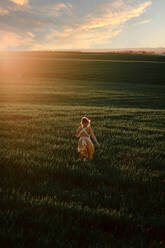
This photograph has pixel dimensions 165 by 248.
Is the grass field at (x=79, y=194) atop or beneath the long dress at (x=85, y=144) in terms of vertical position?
beneath

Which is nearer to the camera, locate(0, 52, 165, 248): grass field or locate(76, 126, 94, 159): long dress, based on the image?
locate(0, 52, 165, 248): grass field

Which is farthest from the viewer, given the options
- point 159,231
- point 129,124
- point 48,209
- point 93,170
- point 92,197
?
point 129,124

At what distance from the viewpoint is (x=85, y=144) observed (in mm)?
5047

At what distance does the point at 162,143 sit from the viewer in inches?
271

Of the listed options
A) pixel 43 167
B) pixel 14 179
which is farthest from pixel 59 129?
pixel 14 179

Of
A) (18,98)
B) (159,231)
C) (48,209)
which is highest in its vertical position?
(18,98)

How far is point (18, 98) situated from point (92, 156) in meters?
17.4

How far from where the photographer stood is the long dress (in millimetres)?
5094

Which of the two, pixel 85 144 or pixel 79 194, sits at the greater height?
pixel 85 144

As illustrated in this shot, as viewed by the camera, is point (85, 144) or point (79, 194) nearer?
point (79, 194)

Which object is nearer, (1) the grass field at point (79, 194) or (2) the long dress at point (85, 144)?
(1) the grass field at point (79, 194)

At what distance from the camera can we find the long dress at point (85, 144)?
509 cm

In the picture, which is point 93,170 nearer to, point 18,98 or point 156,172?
point 156,172

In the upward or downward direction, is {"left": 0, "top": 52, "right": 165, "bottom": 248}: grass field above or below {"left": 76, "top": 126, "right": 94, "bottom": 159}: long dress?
below
